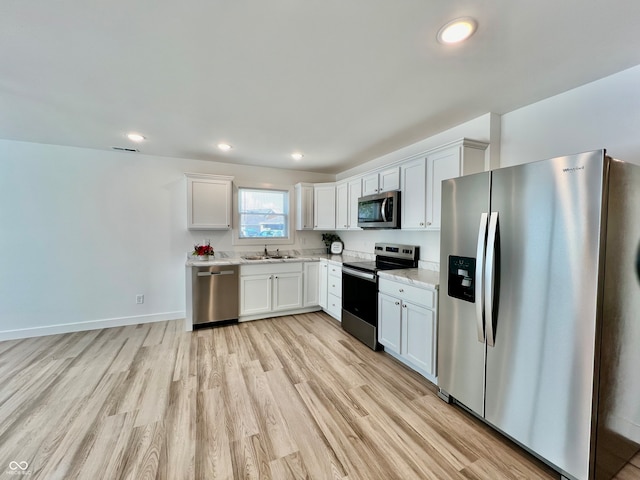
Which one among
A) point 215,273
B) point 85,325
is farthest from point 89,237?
point 215,273

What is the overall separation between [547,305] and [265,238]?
392cm

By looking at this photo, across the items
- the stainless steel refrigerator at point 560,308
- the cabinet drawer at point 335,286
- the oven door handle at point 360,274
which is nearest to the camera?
the stainless steel refrigerator at point 560,308

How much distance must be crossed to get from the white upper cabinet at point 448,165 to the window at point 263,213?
2.75 metres

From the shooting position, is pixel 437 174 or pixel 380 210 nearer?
pixel 437 174

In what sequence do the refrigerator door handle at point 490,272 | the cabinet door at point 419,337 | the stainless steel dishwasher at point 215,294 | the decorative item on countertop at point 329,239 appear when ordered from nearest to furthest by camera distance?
the refrigerator door handle at point 490,272, the cabinet door at point 419,337, the stainless steel dishwasher at point 215,294, the decorative item on countertop at point 329,239

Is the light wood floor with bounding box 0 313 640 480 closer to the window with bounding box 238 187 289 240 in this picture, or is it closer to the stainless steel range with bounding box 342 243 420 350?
the stainless steel range with bounding box 342 243 420 350

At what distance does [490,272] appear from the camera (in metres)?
1.67

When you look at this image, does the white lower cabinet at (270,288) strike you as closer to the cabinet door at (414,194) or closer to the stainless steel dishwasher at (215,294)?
the stainless steel dishwasher at (215,294)

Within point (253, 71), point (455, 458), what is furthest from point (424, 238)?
point (253, 71)

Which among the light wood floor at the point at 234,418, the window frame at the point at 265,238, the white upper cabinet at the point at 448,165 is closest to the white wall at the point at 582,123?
the white upper cabinet at the point at 448,165

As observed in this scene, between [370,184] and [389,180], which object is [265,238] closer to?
[370,184]

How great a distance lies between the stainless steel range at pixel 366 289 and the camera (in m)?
2.98

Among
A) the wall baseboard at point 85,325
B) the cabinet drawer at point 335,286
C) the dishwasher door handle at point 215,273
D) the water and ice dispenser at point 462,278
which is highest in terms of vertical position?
the water and ice dispenser at point 462,278

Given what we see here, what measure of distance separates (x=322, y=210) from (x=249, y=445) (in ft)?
11.6
